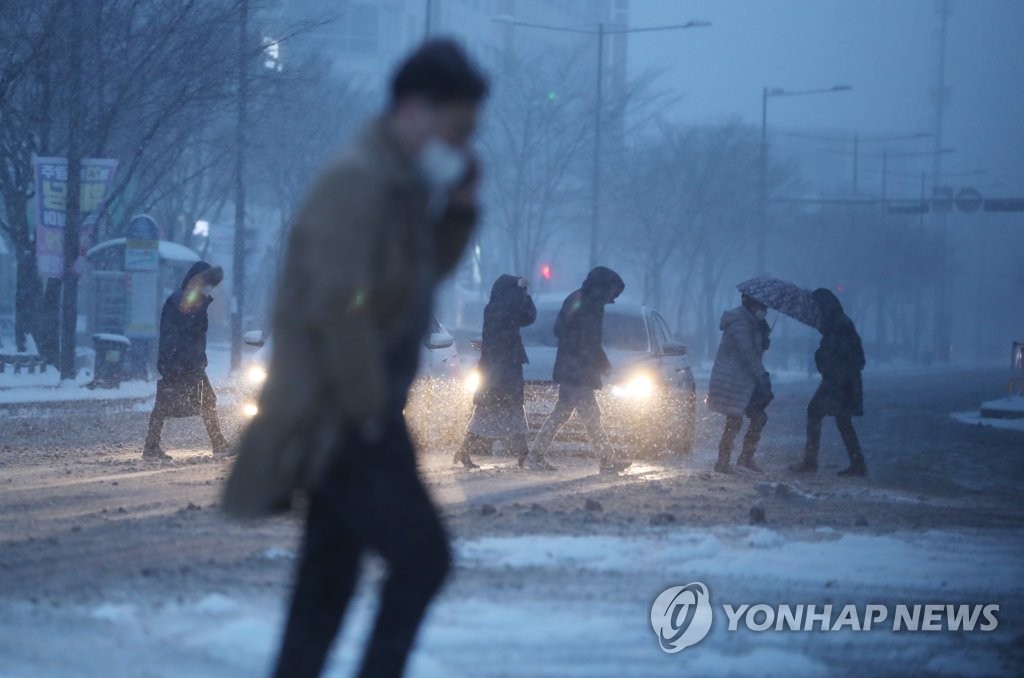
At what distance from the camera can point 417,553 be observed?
11.6 ft

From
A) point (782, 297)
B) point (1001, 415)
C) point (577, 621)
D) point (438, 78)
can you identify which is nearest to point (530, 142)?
point (1001, 415)

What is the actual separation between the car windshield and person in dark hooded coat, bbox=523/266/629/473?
2.84 meters

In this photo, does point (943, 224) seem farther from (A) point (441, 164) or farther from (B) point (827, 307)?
(A) point (441, 164)

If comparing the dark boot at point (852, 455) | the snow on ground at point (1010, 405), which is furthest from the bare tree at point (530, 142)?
the dark boot at point (852, 455)

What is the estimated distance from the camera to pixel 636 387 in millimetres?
14641

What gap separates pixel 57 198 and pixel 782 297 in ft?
47.3

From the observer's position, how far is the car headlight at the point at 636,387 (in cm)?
1459

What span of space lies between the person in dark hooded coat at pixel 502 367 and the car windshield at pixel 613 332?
8.56 ft

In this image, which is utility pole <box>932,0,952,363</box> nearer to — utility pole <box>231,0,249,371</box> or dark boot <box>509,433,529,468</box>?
utility pole <box>231,0,249,371</box>

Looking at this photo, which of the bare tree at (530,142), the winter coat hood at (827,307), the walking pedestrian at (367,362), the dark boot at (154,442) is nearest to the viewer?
the walking pedestrian at (367,362)

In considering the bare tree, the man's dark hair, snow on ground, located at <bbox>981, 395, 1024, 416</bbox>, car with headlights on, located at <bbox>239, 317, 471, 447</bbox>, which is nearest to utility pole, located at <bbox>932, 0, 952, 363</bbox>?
the bare tree

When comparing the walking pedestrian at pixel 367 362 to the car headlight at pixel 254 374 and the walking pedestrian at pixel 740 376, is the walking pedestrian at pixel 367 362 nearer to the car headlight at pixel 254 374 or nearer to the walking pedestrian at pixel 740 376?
the walking pedestrian at pixel 740 376

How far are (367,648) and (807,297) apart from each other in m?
11.1

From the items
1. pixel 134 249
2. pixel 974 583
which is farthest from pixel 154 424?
pixel 134 249
